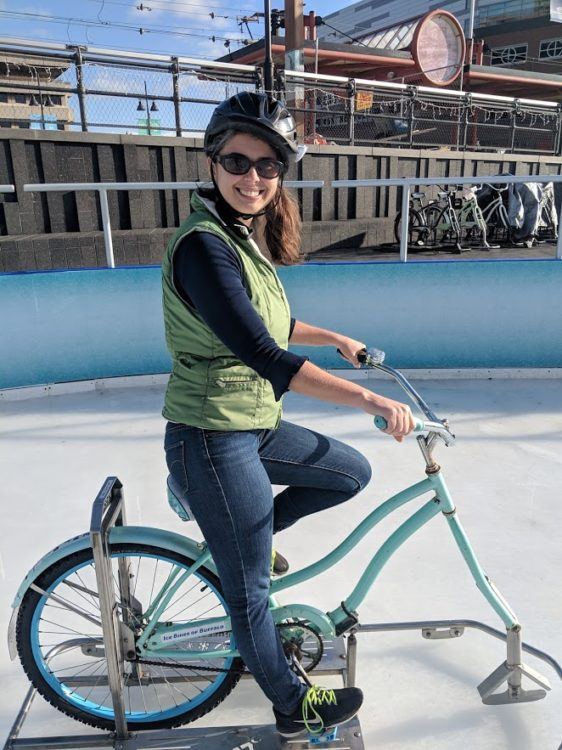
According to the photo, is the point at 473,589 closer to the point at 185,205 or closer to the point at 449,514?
the point at 449,514

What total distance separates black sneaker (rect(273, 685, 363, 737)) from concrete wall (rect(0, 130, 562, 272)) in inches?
279

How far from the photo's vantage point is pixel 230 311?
1258 millimetres

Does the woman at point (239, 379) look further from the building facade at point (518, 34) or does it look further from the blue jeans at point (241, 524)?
the building facade at point (518, 34)

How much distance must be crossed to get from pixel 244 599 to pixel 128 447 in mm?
2401

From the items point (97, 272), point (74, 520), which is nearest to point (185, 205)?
point (97, 272)

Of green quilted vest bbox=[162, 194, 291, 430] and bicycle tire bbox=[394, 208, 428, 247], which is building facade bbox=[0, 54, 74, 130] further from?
green quilted vest bbox=[162, 194, 291, 430]

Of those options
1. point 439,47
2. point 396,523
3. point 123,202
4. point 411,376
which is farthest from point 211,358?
point 439,47

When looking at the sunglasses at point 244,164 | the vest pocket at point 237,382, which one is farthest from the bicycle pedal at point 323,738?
the sunglasses at point 244,164

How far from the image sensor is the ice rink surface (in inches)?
71.0

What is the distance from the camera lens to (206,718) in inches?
70.4

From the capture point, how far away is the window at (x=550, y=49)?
34.4 m

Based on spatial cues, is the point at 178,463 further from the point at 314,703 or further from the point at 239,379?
the point at 314,703

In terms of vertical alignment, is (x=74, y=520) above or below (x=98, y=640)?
below

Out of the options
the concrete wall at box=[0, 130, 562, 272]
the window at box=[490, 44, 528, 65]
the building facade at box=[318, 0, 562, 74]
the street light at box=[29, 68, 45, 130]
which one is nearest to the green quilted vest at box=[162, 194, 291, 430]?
the concrete wall at box=[0, 130, 562, 272]
